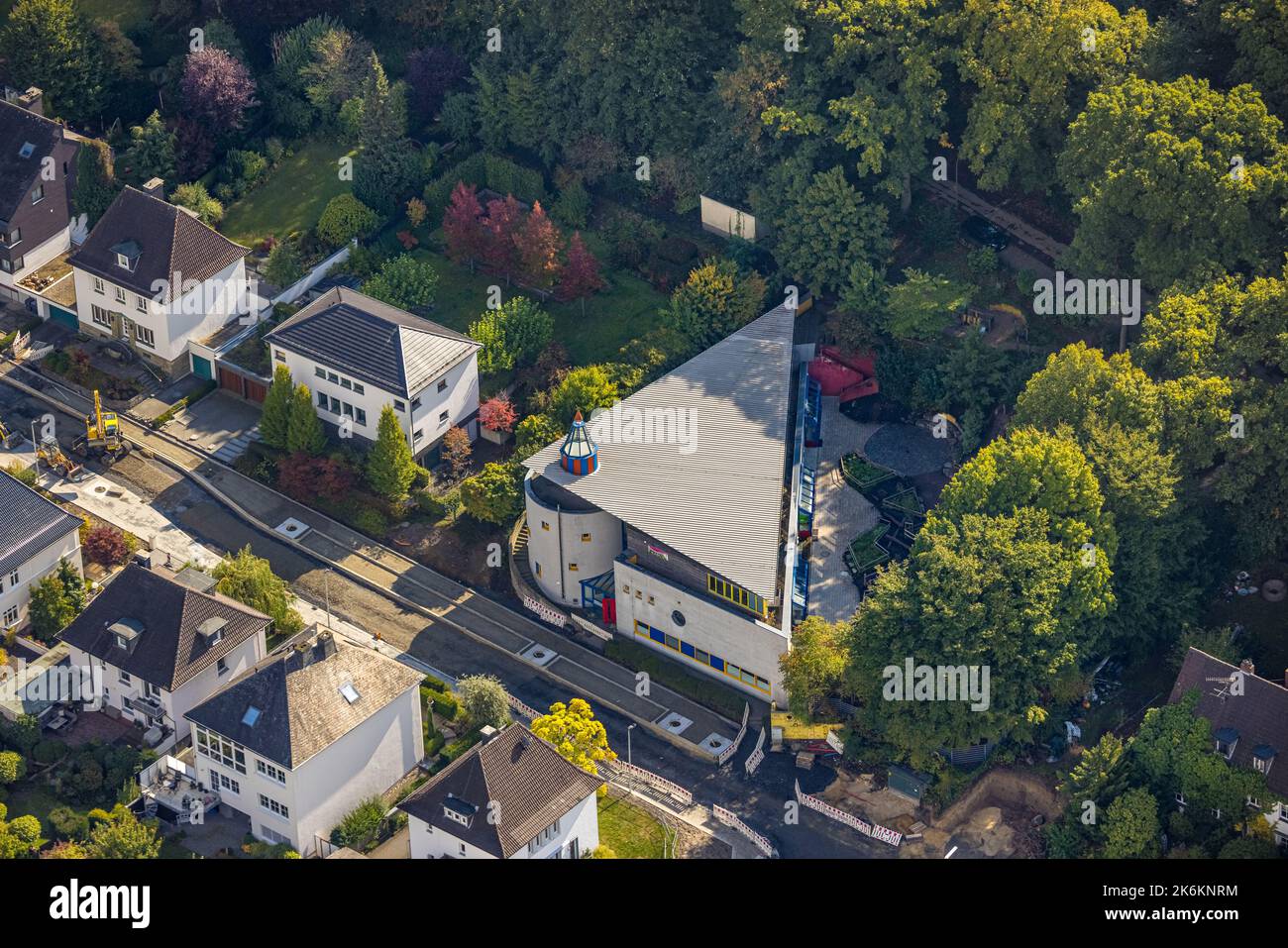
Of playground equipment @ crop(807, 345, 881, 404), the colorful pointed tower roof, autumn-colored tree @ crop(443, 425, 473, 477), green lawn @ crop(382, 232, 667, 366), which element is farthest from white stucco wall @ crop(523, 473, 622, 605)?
playground equipment @ crop(807, 345, 881, 404)

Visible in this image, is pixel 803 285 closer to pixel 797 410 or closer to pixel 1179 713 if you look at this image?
pixel 797 410

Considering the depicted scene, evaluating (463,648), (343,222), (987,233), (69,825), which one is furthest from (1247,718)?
(343,222)

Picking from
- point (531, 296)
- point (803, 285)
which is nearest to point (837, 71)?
point (803, 285)

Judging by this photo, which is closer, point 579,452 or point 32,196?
point 579,452

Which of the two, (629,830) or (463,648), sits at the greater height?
(463,648)

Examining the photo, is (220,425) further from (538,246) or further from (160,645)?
(160,645)
